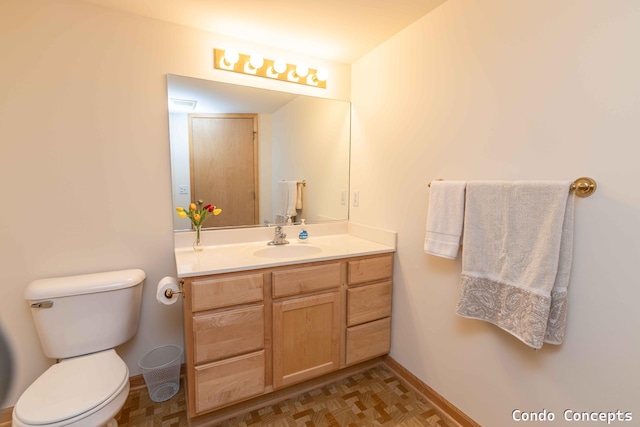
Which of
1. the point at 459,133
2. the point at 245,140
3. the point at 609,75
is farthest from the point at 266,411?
the point at 609,75

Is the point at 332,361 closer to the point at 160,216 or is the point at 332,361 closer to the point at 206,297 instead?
the point at 206,297

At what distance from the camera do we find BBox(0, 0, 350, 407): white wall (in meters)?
1.48

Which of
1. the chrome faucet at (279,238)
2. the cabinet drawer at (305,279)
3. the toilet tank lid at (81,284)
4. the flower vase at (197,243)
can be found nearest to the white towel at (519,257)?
the cabinet drawer at (305,279)

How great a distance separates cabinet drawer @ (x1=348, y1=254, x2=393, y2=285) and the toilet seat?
1228 millimetres

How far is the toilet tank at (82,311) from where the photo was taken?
4.67 feet

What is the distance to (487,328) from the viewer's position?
1.42m

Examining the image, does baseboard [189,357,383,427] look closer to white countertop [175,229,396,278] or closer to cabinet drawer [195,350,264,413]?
cabinet drawer [195,350,264,413]

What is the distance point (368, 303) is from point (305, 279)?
19.4 inches

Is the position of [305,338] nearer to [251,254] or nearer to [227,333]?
[227,333]

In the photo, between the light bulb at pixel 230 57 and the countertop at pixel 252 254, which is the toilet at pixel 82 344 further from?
the light bulb at pixel 230 57

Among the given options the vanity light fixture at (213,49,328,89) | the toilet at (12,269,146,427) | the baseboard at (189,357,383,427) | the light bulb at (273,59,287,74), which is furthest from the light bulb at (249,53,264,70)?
the baseboard at (189,357,383,427)

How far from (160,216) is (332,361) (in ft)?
4.40

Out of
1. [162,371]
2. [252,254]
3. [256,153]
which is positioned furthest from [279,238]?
[162,371]

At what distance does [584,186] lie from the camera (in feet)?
3.51
